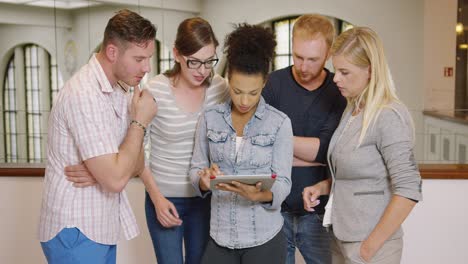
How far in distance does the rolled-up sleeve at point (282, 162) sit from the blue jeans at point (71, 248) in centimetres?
49

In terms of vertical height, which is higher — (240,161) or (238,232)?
(240,161)

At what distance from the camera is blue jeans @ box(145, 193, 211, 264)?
1808 millimetres

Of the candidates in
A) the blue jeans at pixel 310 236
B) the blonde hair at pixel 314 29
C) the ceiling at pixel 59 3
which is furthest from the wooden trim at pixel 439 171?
the ceiling at pixel 59 3

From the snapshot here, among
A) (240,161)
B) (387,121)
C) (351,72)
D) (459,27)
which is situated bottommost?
(240,161)

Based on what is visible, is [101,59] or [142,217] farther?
[142,217]

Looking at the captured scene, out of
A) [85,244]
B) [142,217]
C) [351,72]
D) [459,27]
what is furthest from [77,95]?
[459,27]

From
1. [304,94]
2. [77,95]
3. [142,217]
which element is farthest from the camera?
[142,217]

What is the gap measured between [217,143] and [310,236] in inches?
19.9

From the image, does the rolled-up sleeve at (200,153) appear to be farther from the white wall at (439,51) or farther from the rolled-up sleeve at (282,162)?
the white wall at (439,51)

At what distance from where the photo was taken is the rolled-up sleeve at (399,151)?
1.47 metres

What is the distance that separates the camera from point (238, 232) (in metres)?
1.58

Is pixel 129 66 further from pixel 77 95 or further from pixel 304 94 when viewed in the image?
pixel 304 94

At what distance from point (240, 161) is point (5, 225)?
5.76 feet

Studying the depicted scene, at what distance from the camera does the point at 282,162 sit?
1599 millimetres
